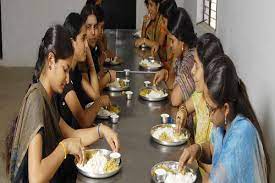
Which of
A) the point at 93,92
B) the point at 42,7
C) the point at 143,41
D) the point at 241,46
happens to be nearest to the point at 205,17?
the point at 143,41

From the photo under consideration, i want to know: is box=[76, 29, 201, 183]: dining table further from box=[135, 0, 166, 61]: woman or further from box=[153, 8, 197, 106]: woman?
box=[135, 0, 166, 61]: woman

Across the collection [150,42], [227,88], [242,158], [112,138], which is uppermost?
[227,88]

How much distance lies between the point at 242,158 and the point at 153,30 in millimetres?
3136

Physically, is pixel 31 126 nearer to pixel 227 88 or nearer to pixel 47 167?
pixel 47 167

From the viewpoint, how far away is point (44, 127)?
5.43 ft

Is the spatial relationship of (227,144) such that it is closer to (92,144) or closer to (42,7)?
(92,144)

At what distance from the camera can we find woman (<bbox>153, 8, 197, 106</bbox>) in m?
2.62

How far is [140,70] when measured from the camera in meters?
3.43

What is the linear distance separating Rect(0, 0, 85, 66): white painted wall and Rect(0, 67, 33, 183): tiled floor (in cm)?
24

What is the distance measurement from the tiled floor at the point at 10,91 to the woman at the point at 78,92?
1310 millimetres

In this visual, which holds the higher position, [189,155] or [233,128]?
[233,128]

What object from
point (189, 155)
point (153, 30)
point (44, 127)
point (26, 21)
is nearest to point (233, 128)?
point (189, 155)

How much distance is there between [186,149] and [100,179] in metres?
0.44

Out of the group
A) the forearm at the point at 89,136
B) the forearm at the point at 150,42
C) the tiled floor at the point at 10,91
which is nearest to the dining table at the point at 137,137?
the forearm at the point at 89,136
